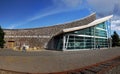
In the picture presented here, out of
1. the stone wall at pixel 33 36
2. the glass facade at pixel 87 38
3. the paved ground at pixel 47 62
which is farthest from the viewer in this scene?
the stone wall at pixel 33 36

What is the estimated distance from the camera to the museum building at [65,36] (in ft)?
96.5

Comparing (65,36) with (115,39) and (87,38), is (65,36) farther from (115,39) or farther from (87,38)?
(115,39)

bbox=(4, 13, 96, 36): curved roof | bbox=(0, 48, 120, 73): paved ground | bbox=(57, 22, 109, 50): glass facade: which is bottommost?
bbox=(0, 48, 120, 73): paved ground

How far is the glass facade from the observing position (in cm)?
2883

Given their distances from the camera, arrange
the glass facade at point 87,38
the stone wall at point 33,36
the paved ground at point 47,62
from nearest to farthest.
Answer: the paved ground at point 47,62
the glass facade at point 87,38
the stone wall at point 33,36

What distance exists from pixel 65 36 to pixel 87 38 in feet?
16.7

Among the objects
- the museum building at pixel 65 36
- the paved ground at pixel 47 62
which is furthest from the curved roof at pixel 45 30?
the paved ground at pixel 47 62

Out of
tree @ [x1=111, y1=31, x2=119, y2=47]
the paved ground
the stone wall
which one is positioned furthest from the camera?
tree @ [x1=111, y1=31, x2=119, y2=47]

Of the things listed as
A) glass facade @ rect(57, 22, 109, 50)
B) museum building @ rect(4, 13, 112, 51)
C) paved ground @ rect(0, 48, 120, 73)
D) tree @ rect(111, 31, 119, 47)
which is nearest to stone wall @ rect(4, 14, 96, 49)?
museum building @ rect(4, 13, 112, 51)

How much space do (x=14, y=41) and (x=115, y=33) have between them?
2671 cm

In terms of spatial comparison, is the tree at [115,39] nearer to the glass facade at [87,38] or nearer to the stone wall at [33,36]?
the glass facade at [87,38]

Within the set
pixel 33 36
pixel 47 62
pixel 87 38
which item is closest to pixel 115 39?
pixel 87 38

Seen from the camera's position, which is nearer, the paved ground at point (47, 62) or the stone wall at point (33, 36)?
the paved ground at point (47, 62)

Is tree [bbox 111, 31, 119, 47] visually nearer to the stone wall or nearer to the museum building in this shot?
the museum building
